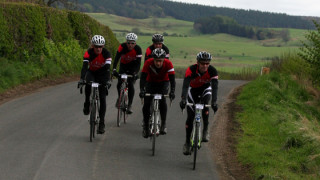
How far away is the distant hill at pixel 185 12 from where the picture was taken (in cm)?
16025

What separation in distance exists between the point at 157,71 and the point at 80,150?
2.16 m

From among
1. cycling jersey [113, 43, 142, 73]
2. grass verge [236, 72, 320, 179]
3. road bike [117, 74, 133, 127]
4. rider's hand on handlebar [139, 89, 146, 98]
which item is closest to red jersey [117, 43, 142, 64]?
cycling jersey [113, 43, 142, 73]

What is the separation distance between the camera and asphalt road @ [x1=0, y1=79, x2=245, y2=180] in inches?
372

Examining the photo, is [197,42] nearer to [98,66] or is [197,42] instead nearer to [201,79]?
[98,66]

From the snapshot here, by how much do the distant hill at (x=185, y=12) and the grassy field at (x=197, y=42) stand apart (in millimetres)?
9095

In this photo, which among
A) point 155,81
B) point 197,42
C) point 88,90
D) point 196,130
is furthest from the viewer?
point 197,42

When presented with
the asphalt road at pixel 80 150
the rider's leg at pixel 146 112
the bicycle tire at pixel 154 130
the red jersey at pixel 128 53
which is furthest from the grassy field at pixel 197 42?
the bicycle tire at pixel 154 130

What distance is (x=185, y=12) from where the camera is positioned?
17488 cm

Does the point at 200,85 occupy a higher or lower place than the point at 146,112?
higher

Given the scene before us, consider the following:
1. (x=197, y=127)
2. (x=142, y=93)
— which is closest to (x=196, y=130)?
(x=197, y=127)

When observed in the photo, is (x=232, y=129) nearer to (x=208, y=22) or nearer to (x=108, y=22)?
(x=108, y=22)

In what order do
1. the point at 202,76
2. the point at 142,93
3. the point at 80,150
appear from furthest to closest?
the point at 142,93 < the point at 80,150 < the point at 202,76

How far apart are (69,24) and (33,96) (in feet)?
36.1

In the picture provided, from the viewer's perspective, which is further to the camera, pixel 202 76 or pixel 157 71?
pixel 157 71
